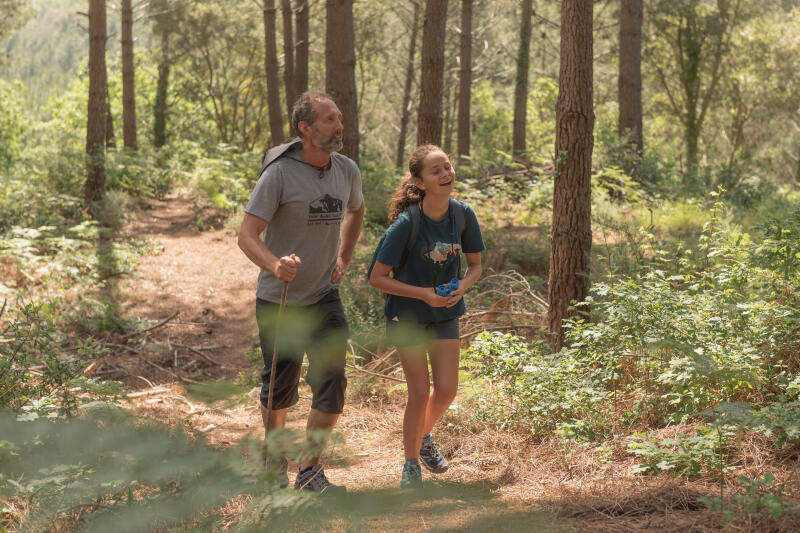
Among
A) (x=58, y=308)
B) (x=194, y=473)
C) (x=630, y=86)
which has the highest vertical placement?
(x=630, y=86)

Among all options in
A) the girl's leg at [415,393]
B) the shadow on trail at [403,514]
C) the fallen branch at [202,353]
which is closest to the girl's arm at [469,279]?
the girl's leg at [415,393]

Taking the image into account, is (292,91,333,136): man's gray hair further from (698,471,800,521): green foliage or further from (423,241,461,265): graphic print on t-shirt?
(698,471,800,521): green foliage

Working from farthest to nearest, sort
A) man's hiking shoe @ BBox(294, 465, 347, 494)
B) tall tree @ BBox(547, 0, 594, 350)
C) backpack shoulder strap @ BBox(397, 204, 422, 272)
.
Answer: tall tree @ BBox(547, 0, 594, 350), backpack shoulder strap @ BBox(397, 204, 422, 272), man's hiking shoe @ BBox(294, 465, 347, 494)

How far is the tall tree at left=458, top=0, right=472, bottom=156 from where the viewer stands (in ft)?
62.1

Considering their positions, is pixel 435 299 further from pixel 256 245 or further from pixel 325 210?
pixel 256 245

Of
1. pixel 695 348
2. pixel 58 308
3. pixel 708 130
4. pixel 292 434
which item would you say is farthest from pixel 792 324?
pixel 708 130

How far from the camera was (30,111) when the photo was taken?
3049 inches

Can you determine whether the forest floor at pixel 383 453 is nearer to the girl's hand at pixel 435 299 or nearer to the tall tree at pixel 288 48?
the girl's hand at pixel 435 299

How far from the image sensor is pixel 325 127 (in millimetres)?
4000

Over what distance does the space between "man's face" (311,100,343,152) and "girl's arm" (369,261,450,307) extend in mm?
771

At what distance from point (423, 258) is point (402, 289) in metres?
0.25

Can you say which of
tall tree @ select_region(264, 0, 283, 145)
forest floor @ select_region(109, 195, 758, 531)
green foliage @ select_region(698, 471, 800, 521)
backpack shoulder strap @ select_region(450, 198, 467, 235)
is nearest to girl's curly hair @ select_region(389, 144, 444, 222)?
backpack shoulder strap @ select_region(450, 198, 467, 235)

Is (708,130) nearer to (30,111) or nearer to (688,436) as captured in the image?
(688,436)

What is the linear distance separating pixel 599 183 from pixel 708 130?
33.2m
